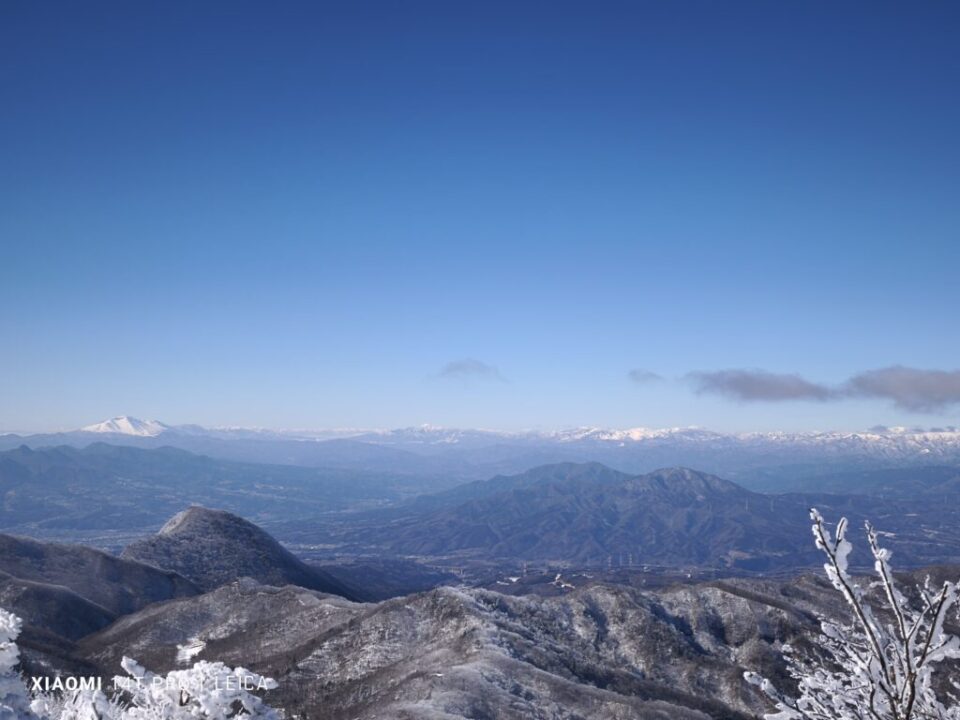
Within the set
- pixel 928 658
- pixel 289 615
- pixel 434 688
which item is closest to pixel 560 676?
pixel 434 688

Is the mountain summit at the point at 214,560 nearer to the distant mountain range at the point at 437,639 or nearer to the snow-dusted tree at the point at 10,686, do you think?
the distant mountain range at the point at 437,639

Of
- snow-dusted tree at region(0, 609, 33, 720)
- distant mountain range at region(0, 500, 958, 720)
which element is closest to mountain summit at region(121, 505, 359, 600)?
distant mountain range at region(0, 500, 958, 720)

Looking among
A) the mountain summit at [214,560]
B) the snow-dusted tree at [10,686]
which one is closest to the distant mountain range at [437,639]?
the mountain summit at [214,560]

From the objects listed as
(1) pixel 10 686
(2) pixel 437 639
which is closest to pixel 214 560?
(2) pixel 437 639

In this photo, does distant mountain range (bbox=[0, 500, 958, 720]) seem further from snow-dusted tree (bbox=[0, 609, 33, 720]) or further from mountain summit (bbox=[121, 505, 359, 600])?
snow-dusted tree (bbox=[0, 609, 33, 720])

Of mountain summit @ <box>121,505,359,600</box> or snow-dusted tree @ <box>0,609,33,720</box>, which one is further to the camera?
mountain summit @ <box>121,505,359,600</box>

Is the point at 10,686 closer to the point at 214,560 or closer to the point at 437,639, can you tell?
the point at 437,639

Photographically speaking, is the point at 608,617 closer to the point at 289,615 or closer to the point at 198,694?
the point at 289,615

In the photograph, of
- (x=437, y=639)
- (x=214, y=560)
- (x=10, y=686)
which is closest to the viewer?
(x=10, y=686)
